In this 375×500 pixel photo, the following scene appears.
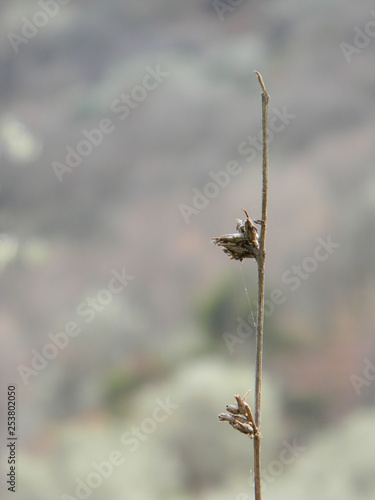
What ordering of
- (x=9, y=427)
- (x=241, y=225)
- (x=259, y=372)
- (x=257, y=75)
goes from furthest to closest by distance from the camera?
(x=9, y=427) → (x=241, y=225) → (x=257, y=75) → (x=259, y=372)

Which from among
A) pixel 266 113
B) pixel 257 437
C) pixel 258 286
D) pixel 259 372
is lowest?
pixel 257 437

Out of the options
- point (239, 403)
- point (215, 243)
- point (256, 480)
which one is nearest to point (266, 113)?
point (215, 243)

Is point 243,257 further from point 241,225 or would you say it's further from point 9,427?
point 9,427

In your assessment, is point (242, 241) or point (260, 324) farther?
point (242, 241)

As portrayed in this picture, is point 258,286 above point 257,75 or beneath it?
beneath

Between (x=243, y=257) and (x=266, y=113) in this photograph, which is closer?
(x=266, y=113)

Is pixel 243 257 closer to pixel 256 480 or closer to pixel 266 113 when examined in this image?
pixel 266 113

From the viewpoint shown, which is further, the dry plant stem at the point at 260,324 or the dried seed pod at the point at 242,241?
the dried seed pod at the point at 242,241

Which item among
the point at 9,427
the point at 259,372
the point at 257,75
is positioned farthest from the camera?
the point at 9,427

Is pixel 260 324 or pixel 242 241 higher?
pixel 242 241

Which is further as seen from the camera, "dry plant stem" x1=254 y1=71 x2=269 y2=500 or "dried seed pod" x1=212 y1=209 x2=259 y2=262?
"dried seed pod" x1=212 y1=209 x2=259 y2=262
